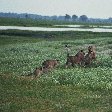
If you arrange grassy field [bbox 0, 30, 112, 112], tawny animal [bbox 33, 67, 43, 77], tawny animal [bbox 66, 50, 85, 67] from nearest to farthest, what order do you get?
grassy field [bbox 0, 30, 112, 112] → tawny animal [bbox 33, 67, 43, 77] → tawny animal [bbox 66, 50, 85, 67]

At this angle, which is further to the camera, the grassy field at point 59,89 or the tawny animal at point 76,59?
the tawny animal at point 76,59

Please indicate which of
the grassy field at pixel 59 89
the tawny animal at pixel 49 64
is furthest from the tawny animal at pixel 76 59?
the tawny animal at pixel 49 64

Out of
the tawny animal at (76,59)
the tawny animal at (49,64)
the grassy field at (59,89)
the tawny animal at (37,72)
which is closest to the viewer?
the grassy field at (59,89)

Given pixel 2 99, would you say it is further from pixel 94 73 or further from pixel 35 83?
pixel 94 73

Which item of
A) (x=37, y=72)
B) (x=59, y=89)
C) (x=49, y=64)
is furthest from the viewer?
(x=49, y=64)

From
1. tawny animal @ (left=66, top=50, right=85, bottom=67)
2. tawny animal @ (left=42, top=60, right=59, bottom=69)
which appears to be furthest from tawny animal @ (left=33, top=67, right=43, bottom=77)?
tawny animal @ (left=66, top=50, right=85, bottom=67)

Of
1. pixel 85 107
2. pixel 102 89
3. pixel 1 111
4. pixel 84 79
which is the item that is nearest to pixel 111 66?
pixel 84 79

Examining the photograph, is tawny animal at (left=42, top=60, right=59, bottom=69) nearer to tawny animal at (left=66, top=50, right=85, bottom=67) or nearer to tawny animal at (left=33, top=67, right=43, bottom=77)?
tawny animal at (left=66, top=50, right=85, bottom=67)

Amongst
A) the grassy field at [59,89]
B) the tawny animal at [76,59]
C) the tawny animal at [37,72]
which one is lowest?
the grassy field at [59,89]

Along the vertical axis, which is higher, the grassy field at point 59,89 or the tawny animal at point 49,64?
the tawny animal at point 49,64

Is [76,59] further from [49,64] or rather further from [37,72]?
[37,72]

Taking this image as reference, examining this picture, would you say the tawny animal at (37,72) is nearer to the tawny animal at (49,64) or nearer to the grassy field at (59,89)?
the grassy field at (59,89)

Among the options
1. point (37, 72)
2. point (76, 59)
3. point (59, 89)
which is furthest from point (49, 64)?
point (59, 89)

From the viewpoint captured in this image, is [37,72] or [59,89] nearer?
[59,89]
